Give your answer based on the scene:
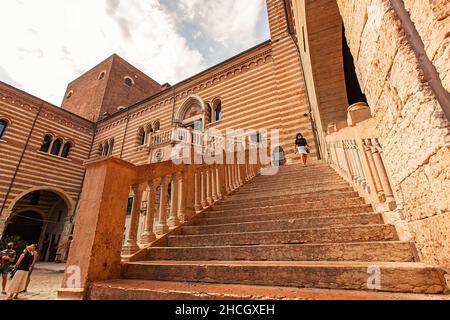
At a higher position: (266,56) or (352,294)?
(266,56)

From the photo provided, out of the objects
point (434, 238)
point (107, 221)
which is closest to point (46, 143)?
point (107, 221)

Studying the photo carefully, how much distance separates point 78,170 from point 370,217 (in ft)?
64.0

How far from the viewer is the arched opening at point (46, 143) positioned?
15.5 metres

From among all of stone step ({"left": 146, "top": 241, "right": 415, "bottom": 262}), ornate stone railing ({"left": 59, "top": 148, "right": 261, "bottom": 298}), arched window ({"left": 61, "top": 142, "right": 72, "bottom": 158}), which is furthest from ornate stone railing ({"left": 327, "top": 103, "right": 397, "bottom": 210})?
arched window ({"left": 61, "top": 142, "right": 72, "bottom": 158})

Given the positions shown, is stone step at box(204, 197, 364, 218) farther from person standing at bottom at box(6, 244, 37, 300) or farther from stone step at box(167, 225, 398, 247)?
person standing at bottom at box(6, 244, 37, 300)

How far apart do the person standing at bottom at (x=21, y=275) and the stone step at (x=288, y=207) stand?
231 inches

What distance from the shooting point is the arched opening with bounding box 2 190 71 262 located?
15688 millimetres

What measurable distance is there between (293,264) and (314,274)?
0.63 feet

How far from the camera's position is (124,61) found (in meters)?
24.8

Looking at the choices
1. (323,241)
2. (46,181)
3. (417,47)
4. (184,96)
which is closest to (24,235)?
(46,181)

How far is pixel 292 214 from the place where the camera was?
10.7ft

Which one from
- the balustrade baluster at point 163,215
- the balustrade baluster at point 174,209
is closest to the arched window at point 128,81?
the balustrade baluster at point 174,209

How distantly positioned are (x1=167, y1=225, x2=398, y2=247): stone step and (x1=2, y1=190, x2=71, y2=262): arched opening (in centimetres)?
1692
